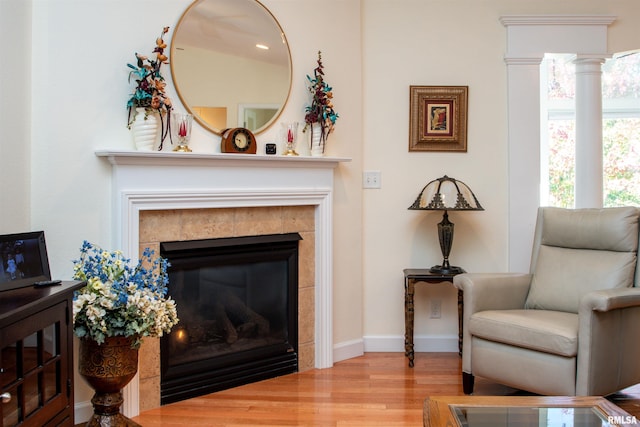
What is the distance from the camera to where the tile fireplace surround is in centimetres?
295

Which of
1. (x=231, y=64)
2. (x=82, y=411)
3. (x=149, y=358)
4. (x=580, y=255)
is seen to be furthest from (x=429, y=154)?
(x=82, y=411)

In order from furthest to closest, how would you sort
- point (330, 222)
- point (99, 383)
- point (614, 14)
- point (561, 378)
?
1. point (614, 14)
2. point (330, 222)
3. point (561, 378)
4. point (99, 383)

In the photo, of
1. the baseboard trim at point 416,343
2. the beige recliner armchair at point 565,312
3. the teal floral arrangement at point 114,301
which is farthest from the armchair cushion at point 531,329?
the teal floral arrangement at point 114,301

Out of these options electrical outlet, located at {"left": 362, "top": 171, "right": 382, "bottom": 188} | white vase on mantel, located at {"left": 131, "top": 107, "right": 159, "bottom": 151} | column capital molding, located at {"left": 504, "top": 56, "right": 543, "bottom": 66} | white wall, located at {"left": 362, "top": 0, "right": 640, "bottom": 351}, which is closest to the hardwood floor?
white wall, located at {"left": 362, "top": 0, "right": 640, "bottom": 351}

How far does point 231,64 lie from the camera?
11.1 ft

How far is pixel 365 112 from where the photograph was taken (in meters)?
4.12

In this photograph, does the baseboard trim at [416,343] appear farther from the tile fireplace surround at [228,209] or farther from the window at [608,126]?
the window at [608,126]

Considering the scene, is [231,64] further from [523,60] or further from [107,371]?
[523,60]

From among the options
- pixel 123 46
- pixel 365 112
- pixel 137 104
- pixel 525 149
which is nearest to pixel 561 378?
pixel 525 149

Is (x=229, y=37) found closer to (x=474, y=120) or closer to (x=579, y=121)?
(x=474, y=120)

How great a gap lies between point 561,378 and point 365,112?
6.83ft

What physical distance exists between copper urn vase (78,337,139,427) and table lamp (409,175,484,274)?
1.99m

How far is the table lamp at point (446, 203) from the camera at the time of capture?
3834mm

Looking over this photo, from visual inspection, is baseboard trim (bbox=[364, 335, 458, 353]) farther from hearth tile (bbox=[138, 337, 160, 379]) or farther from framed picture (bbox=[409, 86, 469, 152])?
hearth tile (bbox=[138, 337, 160, 379])
